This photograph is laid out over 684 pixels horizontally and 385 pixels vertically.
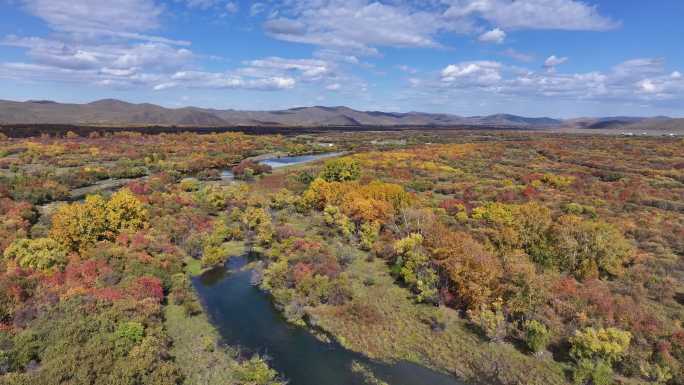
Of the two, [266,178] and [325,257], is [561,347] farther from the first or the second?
[266,178]

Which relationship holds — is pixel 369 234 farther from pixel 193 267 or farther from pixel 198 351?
pixel 198 351

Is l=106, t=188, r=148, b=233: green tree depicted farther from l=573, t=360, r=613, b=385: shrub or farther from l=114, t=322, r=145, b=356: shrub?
l=573, t=360, r=613, b=385: shrub

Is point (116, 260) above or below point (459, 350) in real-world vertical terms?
above

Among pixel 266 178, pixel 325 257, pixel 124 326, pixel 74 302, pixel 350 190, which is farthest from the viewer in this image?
pixel 266 178

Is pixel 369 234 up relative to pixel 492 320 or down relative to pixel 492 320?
up

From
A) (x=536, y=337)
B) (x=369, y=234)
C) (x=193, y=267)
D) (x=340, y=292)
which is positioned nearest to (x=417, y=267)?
(x=340, y=292)

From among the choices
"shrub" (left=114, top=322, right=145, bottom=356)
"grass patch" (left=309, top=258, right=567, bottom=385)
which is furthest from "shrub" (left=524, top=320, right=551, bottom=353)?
"shrub" (left=114, top=322, right=145, bottom=356)

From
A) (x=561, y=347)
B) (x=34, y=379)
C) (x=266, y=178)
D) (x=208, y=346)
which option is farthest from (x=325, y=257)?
(x=266, y=178)

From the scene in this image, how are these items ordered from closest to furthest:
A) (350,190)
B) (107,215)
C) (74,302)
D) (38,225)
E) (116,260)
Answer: (74,302)
(116,260)
(107,215)
(38,225)
(350,190)
